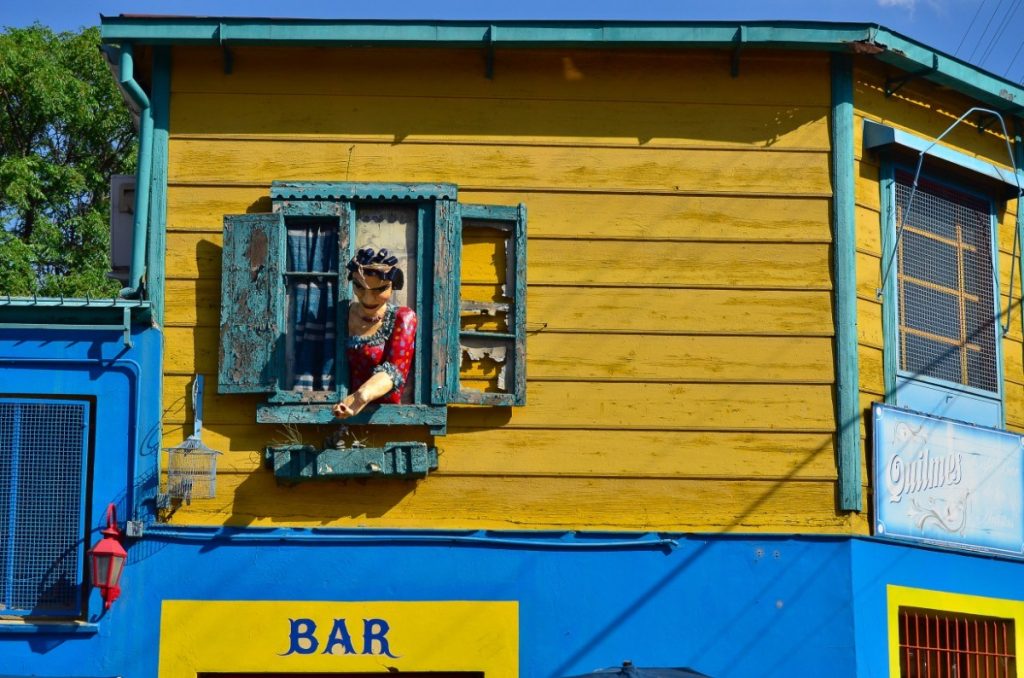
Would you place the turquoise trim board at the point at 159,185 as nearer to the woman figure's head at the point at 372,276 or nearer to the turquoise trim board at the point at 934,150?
the woman figure's head at the point at 372,276

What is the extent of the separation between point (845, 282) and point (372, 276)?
3.51 metres

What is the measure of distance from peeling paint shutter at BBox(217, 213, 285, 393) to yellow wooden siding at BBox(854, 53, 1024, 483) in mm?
4311

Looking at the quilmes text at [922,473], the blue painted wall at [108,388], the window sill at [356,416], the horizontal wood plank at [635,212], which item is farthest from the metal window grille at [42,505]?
the quilmes text at [922,473]

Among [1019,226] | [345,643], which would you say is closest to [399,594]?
[345,643]

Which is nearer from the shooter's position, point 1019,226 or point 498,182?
point 498,182

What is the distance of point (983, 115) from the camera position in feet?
41.5

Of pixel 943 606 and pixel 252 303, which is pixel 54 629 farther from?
pixel 943 606

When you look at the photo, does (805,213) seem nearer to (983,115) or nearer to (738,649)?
(983,115)

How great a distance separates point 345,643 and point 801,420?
3654 millimetres

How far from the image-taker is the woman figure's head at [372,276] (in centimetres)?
1087

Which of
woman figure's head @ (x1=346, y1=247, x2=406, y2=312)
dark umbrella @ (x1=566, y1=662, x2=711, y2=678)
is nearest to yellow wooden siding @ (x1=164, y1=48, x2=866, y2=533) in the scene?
woman figure's head @ (x1=346, y1=247, x2=406, y2=312)

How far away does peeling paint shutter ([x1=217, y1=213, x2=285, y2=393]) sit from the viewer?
11.0 metres

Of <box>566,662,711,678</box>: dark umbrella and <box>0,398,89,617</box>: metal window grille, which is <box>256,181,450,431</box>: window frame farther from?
<box>566,662,711,678</box>: dark umbrella

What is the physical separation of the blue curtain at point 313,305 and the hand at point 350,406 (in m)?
0.40
